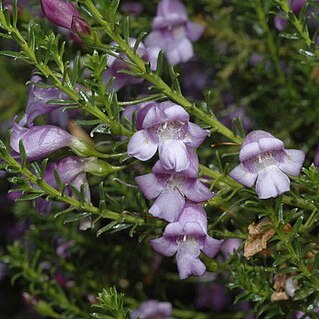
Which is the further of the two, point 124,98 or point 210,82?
point 210,82

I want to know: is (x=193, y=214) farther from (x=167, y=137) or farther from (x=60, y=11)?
(x=60, y=11)

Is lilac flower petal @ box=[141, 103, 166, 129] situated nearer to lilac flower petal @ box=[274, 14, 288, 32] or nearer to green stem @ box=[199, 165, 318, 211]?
green stem @ box=[199, 165, 318, 211]

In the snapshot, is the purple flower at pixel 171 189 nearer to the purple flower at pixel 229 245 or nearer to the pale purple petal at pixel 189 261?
the pale purple petal at pixel 189 261

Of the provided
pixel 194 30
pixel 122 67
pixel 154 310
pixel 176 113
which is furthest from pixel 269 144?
pixel 194 30

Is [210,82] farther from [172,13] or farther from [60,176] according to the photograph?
[60,176]

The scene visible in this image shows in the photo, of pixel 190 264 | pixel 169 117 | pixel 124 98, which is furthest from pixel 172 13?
pixel 190 264

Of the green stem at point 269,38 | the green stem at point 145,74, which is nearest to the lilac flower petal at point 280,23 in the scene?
the green stem at point 269,38

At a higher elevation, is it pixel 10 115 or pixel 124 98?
pixel 124 98
